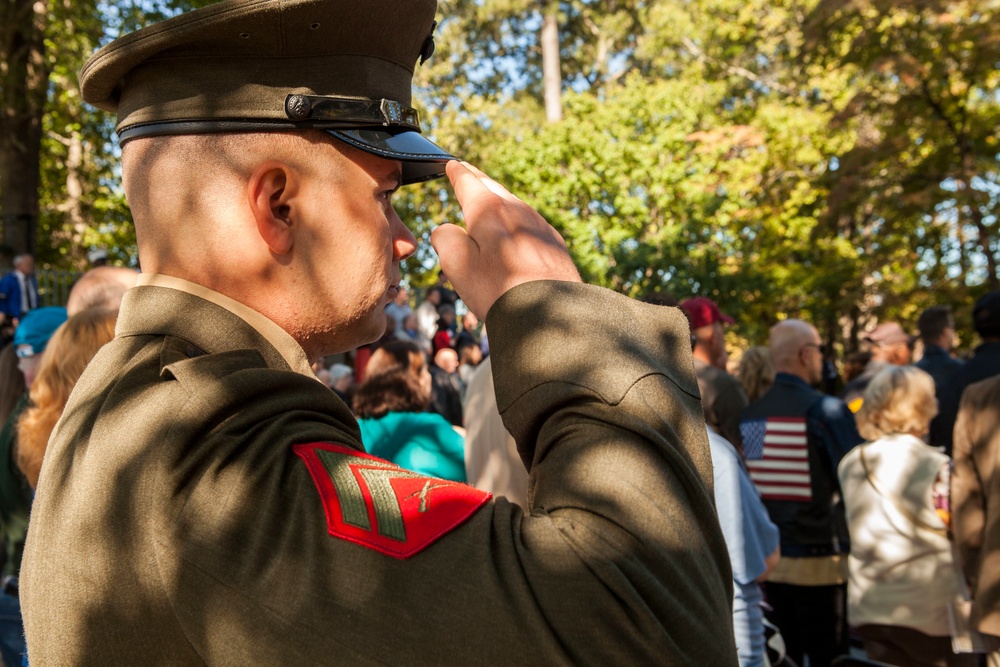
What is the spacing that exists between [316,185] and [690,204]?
18.3 meters

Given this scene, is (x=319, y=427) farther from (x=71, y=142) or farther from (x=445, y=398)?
(x=71, y=142)

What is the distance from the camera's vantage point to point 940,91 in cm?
1230

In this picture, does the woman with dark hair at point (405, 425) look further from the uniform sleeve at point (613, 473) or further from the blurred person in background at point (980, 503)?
the uniform sleeve at point (613, 473)

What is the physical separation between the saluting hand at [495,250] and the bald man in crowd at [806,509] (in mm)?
4914

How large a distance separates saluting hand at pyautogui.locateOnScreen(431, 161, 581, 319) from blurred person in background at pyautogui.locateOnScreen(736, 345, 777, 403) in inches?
240

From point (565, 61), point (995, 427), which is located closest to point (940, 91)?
point (995, 427)

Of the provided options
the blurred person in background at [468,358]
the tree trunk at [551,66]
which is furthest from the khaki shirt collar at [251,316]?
the tree trunk at [551,66]

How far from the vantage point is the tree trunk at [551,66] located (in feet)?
84.2

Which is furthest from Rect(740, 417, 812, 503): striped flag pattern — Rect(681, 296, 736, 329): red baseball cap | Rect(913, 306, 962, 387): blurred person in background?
Rect(913, 306, 962, 387): blurred person in background

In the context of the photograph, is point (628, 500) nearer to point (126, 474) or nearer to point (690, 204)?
point (126, 474)

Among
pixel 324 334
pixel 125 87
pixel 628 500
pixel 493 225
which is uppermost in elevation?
pixel 125 87

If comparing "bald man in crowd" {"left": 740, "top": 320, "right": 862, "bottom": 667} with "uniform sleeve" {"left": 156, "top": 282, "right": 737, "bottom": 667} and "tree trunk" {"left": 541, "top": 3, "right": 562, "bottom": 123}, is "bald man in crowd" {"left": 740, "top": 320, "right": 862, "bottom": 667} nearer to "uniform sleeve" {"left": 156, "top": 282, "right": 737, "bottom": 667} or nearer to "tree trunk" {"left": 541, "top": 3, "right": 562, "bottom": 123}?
"uniform sleeve" {"left": 156, "top": 282, "right": 737, "bottom": 667}

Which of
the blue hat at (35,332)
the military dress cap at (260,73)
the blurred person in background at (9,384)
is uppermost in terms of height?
the military dress cap at (260,73)

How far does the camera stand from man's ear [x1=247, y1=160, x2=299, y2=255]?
1.22 meters
